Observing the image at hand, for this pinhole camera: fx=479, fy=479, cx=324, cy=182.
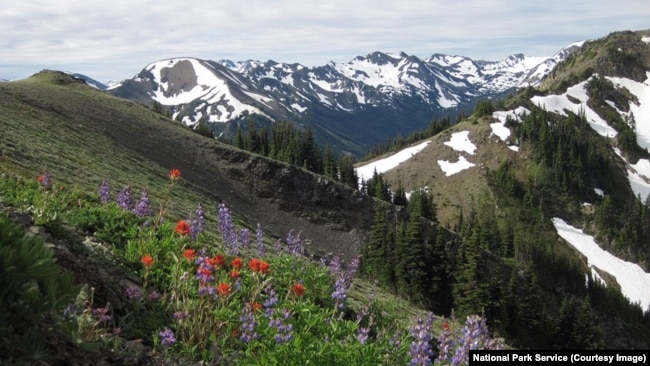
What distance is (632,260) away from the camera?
132000 mm

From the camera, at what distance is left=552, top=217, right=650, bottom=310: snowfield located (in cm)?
11750

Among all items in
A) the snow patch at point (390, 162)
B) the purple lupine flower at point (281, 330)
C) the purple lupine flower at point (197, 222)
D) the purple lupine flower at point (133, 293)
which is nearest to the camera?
the purple lupine flower at point (281, 330)

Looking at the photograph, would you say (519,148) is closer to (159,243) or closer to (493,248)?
(493,248)

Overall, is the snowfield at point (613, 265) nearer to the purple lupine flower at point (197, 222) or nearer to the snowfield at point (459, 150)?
the snowfield at point (459, 150)

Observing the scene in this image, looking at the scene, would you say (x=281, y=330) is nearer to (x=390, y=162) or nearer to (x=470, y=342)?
(x=470, y=342)

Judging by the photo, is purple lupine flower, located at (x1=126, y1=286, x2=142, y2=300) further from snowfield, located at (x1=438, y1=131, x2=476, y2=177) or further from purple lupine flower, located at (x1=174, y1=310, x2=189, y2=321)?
snowfield, located at (x1=438, y1=131, x2=476, y2=177)

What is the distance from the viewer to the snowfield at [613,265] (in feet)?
385

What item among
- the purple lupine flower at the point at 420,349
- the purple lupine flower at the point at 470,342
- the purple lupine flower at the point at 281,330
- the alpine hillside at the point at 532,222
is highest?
the purple lupine flower at the point at 281,330

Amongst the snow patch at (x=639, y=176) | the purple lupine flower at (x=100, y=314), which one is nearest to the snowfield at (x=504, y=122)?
the snow patch at (x=639, y=176)

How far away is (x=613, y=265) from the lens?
12706cm

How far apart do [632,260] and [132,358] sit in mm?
155452

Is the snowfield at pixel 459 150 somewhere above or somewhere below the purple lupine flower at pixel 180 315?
below

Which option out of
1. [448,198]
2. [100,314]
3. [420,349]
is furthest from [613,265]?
[100,314]

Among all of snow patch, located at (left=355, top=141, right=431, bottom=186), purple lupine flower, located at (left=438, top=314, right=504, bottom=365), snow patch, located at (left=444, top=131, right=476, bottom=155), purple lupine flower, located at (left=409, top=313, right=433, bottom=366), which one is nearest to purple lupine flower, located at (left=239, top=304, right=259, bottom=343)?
purple lupine flower, located at (left=409, top=313, right=433, bottom=366)
